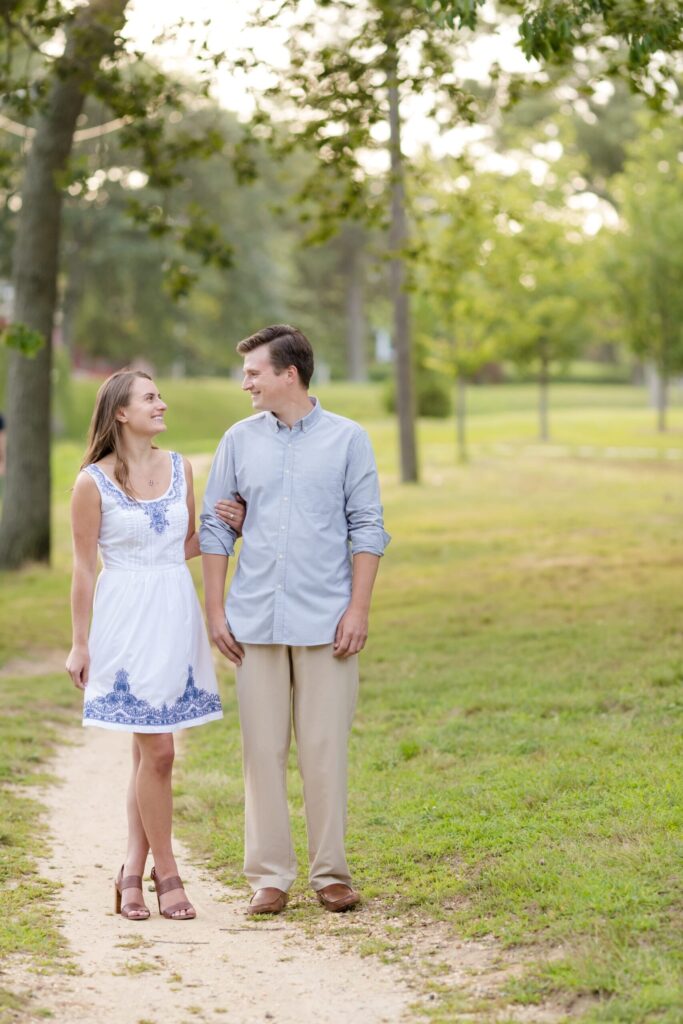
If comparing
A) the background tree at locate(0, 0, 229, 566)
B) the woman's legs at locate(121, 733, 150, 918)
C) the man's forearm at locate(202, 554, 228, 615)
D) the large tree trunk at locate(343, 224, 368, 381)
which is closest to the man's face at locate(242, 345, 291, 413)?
the man's forearm at locate(202, 554, 228, 615)

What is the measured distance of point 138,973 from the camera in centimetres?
477

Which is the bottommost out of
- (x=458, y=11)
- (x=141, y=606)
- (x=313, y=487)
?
(x=141, y=606)

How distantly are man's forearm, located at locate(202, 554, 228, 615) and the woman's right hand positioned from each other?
0.50 metres

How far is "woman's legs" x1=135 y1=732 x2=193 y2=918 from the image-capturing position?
534cm

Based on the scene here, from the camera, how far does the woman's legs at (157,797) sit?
5.34 meters

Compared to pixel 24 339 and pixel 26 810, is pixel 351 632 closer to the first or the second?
pixel 26 810

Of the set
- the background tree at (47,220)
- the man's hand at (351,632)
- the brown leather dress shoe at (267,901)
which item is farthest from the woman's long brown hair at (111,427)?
the background tree at (47,220)

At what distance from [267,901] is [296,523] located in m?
1.49

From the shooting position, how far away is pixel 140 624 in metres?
5.21

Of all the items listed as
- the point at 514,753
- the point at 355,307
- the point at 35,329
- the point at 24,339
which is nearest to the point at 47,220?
the point at 35,329

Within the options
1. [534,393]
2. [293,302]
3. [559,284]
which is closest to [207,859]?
[559,284]

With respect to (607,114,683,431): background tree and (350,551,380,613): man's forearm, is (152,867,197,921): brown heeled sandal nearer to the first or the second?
(350,551,380,613): man's forearm

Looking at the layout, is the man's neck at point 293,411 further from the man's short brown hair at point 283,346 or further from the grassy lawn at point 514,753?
the grassy lawn at point 514,753

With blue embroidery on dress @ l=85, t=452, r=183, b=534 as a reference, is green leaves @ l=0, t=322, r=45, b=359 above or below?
above
